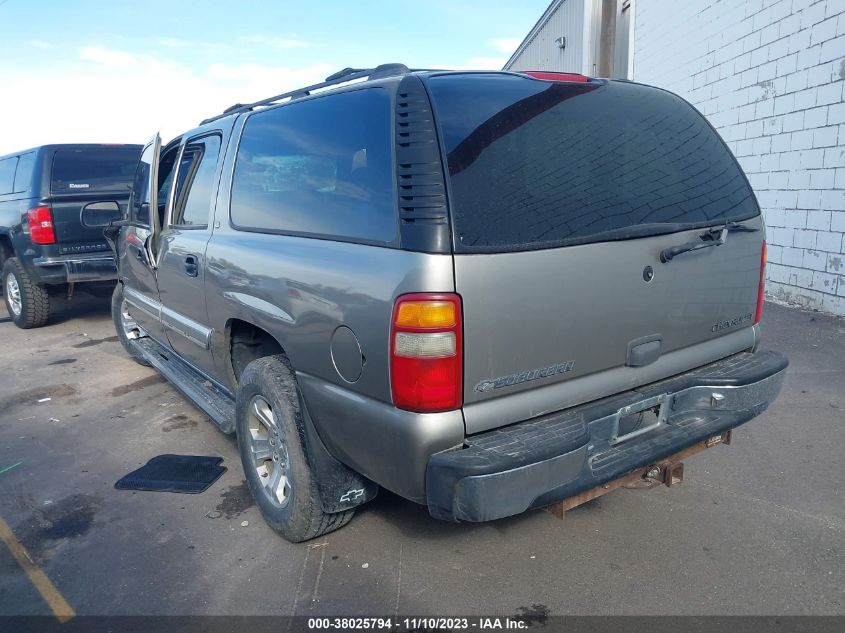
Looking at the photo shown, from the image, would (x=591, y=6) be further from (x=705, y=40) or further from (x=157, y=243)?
(x=157, y=243)

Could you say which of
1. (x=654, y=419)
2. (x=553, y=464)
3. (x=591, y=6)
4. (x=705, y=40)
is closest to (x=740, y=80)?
(x=705, y=40)

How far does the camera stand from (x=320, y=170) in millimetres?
2883

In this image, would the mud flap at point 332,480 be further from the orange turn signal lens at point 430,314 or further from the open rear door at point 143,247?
the open rear door at point 143,247

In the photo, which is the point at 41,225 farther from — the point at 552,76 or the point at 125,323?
the point at 552,76

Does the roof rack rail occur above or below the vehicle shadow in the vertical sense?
above

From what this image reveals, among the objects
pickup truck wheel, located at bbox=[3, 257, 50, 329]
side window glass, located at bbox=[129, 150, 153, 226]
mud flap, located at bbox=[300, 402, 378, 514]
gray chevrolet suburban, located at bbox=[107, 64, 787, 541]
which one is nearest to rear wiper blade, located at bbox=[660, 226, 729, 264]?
gray chevrolet suburban, located at bbox=[107, 64, 787, 541]

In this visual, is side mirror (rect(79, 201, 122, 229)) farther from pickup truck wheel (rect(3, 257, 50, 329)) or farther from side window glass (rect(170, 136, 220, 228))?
side window glass (rect(170, 136, 220, 228))

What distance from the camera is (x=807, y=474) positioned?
3686mm

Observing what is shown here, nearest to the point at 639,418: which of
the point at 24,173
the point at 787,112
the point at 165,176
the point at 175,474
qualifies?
the point at 175,474

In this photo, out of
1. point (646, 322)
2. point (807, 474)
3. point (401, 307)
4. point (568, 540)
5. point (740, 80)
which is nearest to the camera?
point (401, 307)

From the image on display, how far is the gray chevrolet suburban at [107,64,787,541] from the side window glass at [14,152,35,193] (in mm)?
5480

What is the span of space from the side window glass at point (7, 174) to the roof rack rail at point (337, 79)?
554 centimetres

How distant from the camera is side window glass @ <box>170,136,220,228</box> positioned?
3814 millimetres

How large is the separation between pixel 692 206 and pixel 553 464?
1.40 metres
